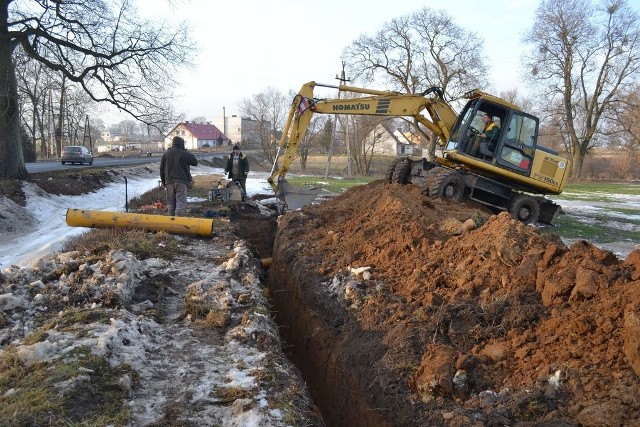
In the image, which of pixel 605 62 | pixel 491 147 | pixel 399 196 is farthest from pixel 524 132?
pixel 605 62

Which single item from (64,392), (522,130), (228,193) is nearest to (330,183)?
(228,193)

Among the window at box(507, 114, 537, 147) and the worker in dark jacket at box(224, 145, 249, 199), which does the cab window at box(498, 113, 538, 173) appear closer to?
the window at box(507, 114, 537, 147)

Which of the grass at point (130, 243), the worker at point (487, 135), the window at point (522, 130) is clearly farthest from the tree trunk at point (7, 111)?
the window at point (522, 130)

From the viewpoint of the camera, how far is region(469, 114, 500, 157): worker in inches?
437

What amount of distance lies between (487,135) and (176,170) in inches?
268

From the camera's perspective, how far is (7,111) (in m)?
15.5

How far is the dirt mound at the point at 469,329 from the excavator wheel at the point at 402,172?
5.34 m

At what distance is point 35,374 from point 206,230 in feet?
17.5

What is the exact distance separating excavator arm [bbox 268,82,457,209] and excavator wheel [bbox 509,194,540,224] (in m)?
2.25

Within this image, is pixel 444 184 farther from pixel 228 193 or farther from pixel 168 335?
pixel 168 335

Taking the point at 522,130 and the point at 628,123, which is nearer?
the point at 522,130

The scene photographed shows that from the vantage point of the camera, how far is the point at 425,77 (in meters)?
36.6

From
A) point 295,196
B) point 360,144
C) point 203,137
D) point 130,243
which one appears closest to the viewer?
point 130,243

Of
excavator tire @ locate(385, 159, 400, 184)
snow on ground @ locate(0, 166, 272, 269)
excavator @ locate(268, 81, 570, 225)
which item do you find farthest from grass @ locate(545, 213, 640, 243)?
snow on ground @ locate(0, 166, 272, 269)
